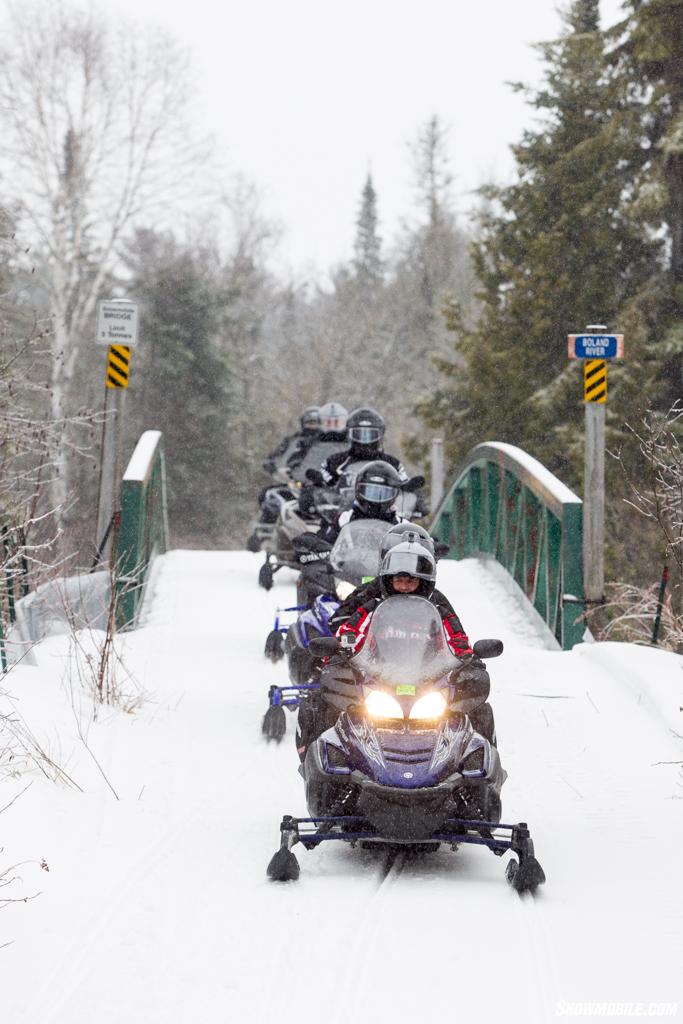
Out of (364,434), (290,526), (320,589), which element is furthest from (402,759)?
(290,526)

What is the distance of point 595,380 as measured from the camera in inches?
473

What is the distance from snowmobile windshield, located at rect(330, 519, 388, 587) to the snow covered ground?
1.02 meters

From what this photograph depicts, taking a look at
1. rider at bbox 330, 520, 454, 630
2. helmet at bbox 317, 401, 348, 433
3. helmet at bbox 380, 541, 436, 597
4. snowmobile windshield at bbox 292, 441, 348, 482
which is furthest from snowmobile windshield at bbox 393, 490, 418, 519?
helmet at bbox 317, 401, 348, 433

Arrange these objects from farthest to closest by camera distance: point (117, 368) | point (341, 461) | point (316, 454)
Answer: point (316, 454)
point (341, 461)
point (117, 368)

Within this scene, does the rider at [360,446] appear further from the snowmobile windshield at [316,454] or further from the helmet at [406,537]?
the helmet at [406,537]

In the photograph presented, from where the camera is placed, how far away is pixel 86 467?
28.6m

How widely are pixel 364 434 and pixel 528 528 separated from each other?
1737 mm

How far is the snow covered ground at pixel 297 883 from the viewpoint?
4.55 meters

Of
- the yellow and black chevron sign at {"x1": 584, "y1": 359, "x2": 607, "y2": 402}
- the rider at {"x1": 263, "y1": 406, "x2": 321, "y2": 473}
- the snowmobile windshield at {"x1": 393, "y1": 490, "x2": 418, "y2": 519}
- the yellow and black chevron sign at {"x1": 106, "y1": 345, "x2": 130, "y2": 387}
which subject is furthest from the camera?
the rider at {"x1": 263, "y1": 406, "x2": 321, "y2": 473}

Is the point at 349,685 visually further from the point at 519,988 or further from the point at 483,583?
the point at 483,583

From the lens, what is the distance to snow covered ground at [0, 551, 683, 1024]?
455cm

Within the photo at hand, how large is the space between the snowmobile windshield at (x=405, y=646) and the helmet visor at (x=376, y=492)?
10.3 ft

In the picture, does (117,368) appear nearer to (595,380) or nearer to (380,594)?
(595,380)

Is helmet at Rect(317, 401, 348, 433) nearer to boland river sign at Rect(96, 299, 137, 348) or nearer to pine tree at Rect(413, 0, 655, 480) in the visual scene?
boland river sign at Rect(96, 299, 137, 348)
